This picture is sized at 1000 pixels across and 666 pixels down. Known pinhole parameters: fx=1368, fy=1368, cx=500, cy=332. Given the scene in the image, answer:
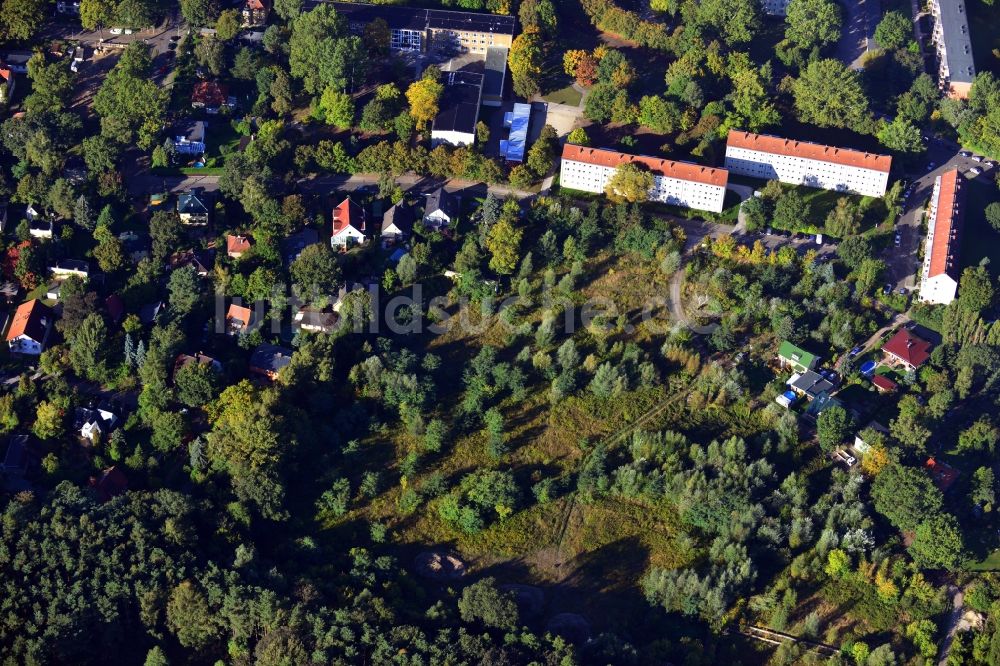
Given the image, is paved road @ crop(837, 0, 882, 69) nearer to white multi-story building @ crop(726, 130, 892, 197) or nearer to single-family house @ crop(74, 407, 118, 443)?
white multi-story building @ crop(726, 130, 892, 197)

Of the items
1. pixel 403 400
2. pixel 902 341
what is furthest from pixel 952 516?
pixel 403 400

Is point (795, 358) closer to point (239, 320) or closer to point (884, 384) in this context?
point (884, 384)

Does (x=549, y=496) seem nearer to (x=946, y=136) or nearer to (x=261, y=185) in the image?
(x=261, y=185)

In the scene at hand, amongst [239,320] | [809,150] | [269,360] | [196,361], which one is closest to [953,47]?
[809,150]

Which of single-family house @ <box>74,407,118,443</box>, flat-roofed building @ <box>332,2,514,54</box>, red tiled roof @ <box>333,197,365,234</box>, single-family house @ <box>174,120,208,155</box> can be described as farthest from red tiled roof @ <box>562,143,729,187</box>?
single-family house @ <box>74,407,118,443</box>

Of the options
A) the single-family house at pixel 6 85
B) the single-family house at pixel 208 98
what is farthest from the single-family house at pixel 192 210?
the single-family house at pixel 6 85

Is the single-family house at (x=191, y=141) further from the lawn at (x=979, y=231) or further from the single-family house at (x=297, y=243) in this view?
the lawn at (x=979, y=231)
